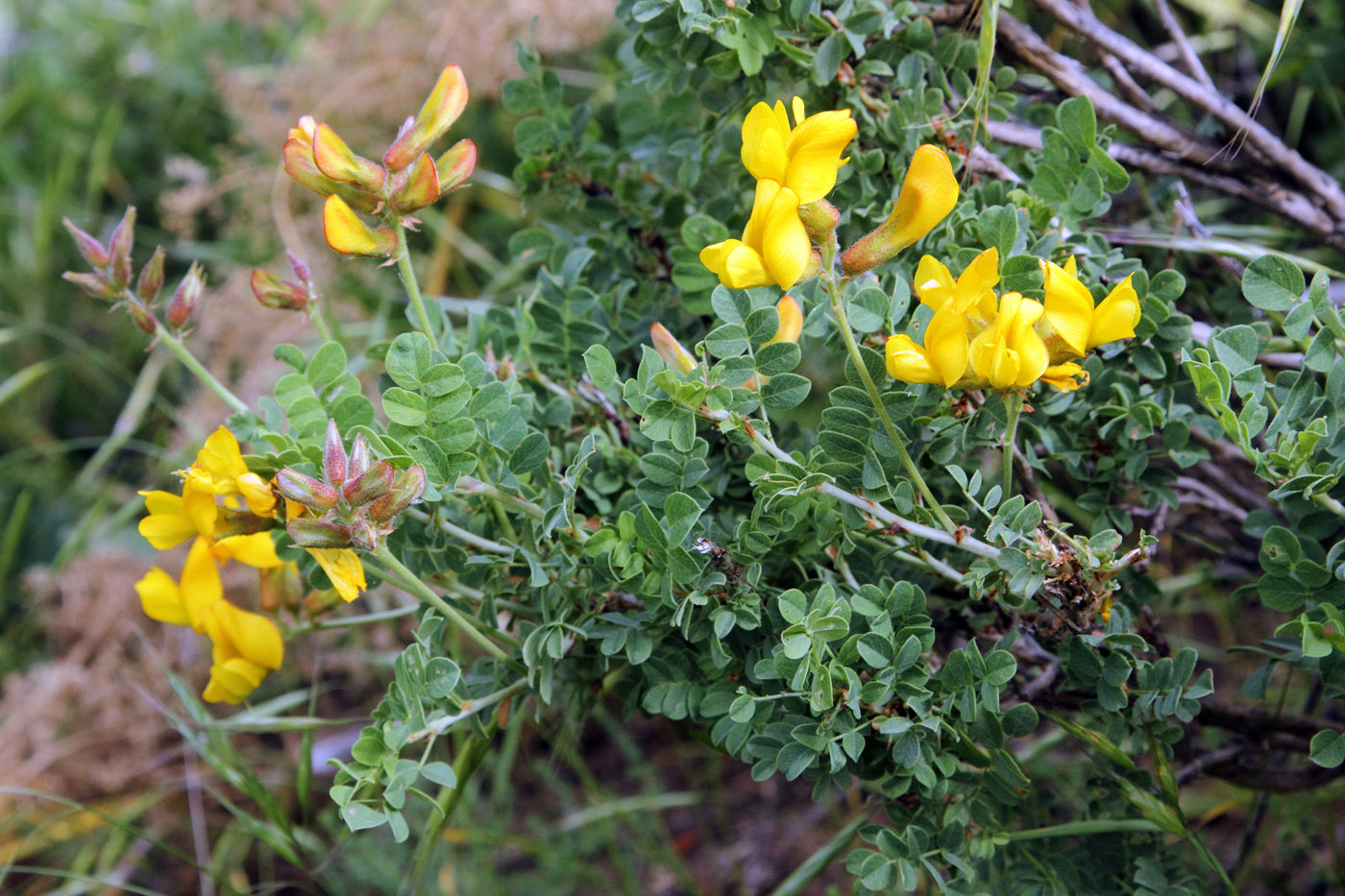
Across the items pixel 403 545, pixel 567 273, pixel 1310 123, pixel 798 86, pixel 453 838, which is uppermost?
pixel 798 86

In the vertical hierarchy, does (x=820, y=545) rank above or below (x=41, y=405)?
above

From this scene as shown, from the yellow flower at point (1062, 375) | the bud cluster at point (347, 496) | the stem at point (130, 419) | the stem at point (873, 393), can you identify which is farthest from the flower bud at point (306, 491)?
the stem at point (130, 419)

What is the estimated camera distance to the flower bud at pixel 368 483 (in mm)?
595

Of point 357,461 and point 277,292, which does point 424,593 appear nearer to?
point 357,461

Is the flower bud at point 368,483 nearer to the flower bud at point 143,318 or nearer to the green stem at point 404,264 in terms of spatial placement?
the green stem at point 404,264

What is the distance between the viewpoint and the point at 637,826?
4.59 feet

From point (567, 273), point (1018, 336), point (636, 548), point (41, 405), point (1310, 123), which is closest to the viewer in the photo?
point (1018, 336)

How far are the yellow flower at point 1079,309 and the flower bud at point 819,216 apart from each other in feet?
0.43

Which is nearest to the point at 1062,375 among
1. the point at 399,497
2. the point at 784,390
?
the point at 784,390

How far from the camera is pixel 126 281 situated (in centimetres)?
82

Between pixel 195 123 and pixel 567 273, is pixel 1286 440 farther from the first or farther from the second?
pixel 195 123

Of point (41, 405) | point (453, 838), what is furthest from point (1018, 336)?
point (41, 405)

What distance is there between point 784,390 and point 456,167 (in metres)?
0.28

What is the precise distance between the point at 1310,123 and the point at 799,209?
1.58 m
